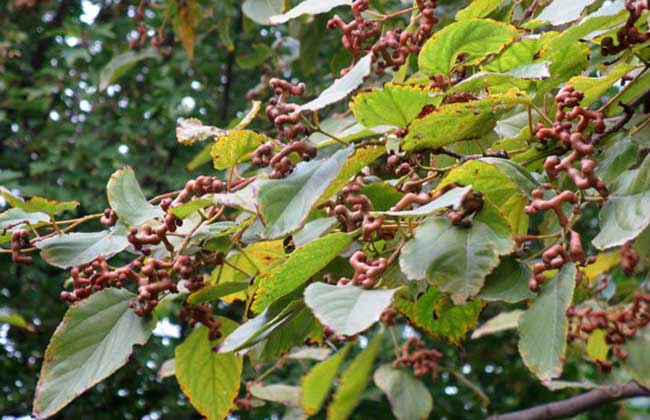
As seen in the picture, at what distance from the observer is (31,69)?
3.04 meters

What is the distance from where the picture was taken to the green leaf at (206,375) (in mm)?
966

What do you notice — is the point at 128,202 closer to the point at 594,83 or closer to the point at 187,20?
the point at 594,83

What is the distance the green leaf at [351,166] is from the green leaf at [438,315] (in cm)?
15

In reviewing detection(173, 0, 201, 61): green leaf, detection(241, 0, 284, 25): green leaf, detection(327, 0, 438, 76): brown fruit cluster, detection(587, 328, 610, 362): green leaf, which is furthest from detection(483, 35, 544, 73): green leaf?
detection(173, 0, 201, 61): green leaf

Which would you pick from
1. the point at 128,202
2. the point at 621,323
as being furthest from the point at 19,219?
the point at 621,323

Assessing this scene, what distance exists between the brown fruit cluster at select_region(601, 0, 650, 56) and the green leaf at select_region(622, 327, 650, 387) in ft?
1.69

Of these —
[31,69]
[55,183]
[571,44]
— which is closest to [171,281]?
[571,44]

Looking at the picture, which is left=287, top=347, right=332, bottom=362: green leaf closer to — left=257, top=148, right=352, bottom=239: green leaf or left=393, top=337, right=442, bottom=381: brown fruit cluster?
left=393, top=337, right=442, bottom=381: brown fruit cluster

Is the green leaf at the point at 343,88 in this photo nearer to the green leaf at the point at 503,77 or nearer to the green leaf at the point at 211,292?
the green leaf at the point at 503,77

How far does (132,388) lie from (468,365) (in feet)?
3.70

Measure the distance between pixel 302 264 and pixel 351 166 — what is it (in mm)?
124

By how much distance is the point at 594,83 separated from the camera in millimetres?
861

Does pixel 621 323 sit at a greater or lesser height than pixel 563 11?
lesser

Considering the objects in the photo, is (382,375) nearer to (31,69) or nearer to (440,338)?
(440,338)
